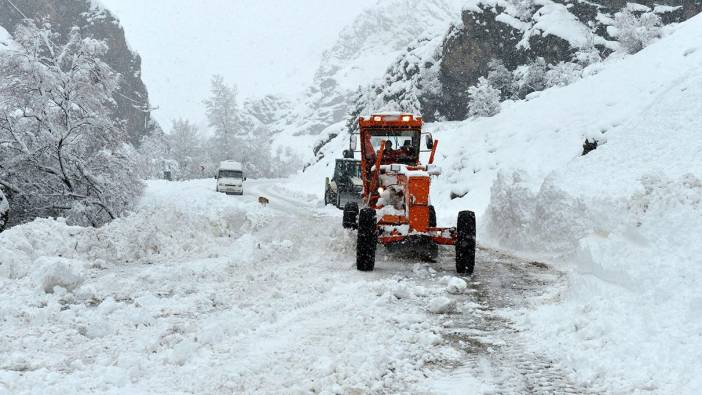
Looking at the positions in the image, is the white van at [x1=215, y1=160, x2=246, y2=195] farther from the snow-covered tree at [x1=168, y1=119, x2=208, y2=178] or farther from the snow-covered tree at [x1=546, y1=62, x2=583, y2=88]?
the snow-covered tree at [x1=168, y1=119, x2=208, y2=178]

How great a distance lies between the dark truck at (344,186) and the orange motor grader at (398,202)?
9713 mm

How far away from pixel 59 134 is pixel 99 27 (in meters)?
77.0

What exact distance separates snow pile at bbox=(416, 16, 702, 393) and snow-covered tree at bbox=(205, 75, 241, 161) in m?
49.2

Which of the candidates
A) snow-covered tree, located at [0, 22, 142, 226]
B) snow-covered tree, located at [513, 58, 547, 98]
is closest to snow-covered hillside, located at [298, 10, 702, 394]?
snow-covered tree, located at [0, 22, 142, 226]

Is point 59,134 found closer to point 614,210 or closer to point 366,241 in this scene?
point 366,241

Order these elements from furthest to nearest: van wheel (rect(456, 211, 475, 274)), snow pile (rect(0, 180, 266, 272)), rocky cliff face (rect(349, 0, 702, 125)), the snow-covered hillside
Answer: rocky cliff face (rect(349, 0, 702, 125)) < van wheel (rect(456, 211, 475, 274)) < snow pile (rect(0, 180, 266, 272)) < the snow-covered hillside

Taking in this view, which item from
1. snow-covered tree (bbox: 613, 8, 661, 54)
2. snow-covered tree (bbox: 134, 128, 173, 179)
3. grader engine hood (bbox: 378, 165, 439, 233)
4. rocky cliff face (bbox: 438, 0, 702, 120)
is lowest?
grader engine hood (bbox: 378, 165, 439, 233)

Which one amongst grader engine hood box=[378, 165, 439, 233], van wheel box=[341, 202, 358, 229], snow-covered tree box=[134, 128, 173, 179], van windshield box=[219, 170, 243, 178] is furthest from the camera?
snow-covered tree box=[134, 128, 173, 179]

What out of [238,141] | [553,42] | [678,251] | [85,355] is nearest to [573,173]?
[678,251]

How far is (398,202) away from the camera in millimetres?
10250

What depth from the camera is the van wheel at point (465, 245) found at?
8.62 meters

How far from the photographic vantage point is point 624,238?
6070 mm

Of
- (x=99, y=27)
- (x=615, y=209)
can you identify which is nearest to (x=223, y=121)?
(x=99, y=27)

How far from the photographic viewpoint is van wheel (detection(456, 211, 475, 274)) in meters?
8.62
